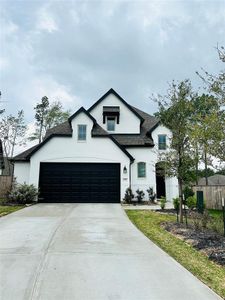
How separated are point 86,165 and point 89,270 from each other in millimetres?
14220

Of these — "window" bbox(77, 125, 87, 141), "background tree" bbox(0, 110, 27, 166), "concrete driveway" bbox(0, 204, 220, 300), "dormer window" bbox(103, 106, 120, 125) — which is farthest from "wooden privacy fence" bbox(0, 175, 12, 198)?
"background tree" bbox(0, 110, 27, 166)

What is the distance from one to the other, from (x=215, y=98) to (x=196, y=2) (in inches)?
120

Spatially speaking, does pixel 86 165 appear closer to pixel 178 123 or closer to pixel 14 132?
pixel 178 123

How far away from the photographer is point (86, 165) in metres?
18.7

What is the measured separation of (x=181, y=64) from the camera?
12.0 metres

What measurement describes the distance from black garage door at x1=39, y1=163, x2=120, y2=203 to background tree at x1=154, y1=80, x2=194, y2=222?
7.90 m

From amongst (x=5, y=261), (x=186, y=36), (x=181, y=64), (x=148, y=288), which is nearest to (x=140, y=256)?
(x=148, y=288)

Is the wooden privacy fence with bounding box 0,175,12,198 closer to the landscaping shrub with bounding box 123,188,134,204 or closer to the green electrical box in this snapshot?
the landscaping shrub with bounding box 123,188,134,204

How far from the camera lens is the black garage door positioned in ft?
59.6

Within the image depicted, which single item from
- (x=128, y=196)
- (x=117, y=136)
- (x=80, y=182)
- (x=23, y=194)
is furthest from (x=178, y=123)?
(x=117, y=136)

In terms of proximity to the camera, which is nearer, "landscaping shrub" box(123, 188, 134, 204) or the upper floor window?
"landscaping shrub" box(123, 188, 134, 204)

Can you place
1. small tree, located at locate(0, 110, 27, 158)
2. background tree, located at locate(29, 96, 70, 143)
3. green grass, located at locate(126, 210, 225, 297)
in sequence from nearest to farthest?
green grass, located at locate(126, 210, 225, 297), small tree, located at locate(0, 110, 27, 158), background tree, located at locate(29, 96, 70, 143)

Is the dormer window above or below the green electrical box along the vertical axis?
above

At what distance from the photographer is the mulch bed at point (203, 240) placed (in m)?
5.96
